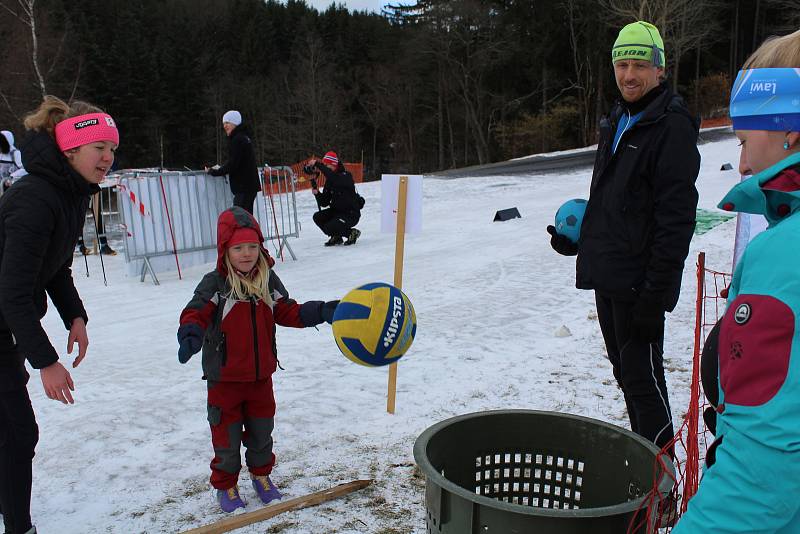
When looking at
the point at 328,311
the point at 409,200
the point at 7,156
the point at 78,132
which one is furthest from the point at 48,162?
the point at 7,156

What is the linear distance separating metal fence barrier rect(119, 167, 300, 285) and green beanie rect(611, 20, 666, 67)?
7680 millimetres

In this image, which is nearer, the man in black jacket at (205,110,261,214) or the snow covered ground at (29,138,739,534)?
the snow covered ground at (29,138,739,534)

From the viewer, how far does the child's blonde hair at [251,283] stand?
11.4 ft

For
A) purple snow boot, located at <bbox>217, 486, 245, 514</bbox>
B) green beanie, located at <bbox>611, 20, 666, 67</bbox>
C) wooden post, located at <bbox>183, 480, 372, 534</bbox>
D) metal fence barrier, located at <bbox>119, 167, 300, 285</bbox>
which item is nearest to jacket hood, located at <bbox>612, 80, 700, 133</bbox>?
green beanie, located at <bbox>611, 20, 666, 67</bbox>

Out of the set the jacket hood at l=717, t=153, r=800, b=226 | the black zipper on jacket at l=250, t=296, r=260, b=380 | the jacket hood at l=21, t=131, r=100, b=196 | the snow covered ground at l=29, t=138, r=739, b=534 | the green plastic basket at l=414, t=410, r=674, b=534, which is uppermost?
the jacket hood at l=21, t=131, r=100, b=196

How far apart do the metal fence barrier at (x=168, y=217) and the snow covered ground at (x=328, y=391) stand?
44 centimetres

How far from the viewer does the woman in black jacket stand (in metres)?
2.73

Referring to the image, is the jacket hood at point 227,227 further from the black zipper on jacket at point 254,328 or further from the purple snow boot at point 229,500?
the purple snow boot at point 229,500

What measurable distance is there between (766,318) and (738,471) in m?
0.31

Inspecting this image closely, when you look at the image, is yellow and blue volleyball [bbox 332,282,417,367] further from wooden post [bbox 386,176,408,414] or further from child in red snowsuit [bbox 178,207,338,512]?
wooden post [bbox 386,176,408,414]

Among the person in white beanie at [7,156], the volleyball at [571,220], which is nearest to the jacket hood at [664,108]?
the volleyball at [571,220]

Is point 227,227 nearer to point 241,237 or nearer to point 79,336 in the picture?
point 241,237

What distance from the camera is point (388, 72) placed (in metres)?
54.6

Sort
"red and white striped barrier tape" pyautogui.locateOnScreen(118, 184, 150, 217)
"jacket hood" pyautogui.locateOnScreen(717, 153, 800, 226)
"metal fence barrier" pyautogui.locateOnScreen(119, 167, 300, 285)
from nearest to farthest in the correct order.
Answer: "jacket hood" pyautogui.locateOnScreen(717, 153, 800, 226), "red and white striped barrier tape" pyautogui.locateOnScreen(118, 184, 150, 217), "metal fence barrier" pyautogui.locateOnScreen(119, 167, 300, 285)
